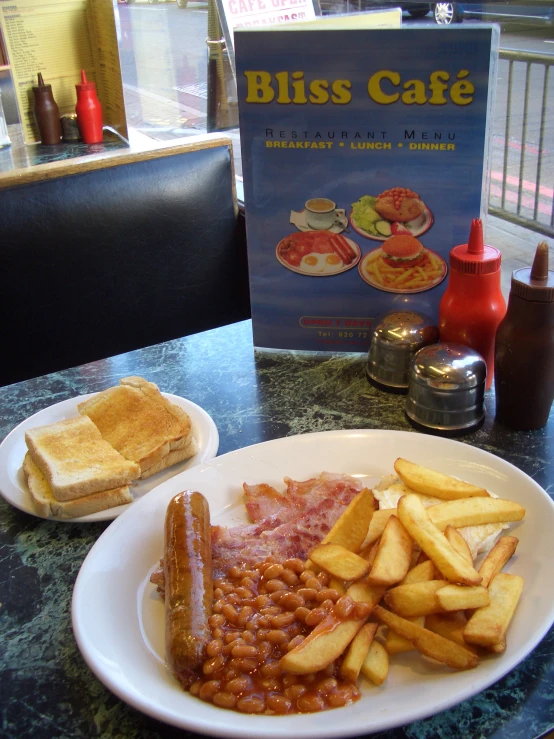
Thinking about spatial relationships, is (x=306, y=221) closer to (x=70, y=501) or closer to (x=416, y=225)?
(x=416, y=225)

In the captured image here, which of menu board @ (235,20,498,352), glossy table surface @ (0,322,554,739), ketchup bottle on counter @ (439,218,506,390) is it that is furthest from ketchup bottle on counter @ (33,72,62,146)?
ketchup bottle on counter @ (439,218,506,390)

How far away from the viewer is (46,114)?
10.8ft

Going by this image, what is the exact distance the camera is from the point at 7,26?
3145mm

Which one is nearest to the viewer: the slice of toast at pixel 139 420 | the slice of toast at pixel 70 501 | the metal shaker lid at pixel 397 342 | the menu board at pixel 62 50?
the slice of toast at pixel 70 501

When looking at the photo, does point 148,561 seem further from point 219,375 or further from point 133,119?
point 133,119

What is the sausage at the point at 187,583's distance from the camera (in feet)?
3.07

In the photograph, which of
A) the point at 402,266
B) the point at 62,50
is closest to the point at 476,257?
the point at 402,266

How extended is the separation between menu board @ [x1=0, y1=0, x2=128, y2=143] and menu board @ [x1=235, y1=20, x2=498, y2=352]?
189 cm

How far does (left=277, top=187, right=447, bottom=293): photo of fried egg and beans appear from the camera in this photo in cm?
162

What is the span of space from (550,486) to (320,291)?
0.70 meters

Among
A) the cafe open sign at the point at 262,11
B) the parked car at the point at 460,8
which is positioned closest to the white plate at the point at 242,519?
the cafe open sign at the point at 262,11

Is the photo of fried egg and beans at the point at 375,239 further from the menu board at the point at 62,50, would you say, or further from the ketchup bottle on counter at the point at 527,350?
the menu board at the point at 62,50

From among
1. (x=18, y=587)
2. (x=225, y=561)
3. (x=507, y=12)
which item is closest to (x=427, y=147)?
(x=225, y=561)

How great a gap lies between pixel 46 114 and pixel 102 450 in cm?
237
